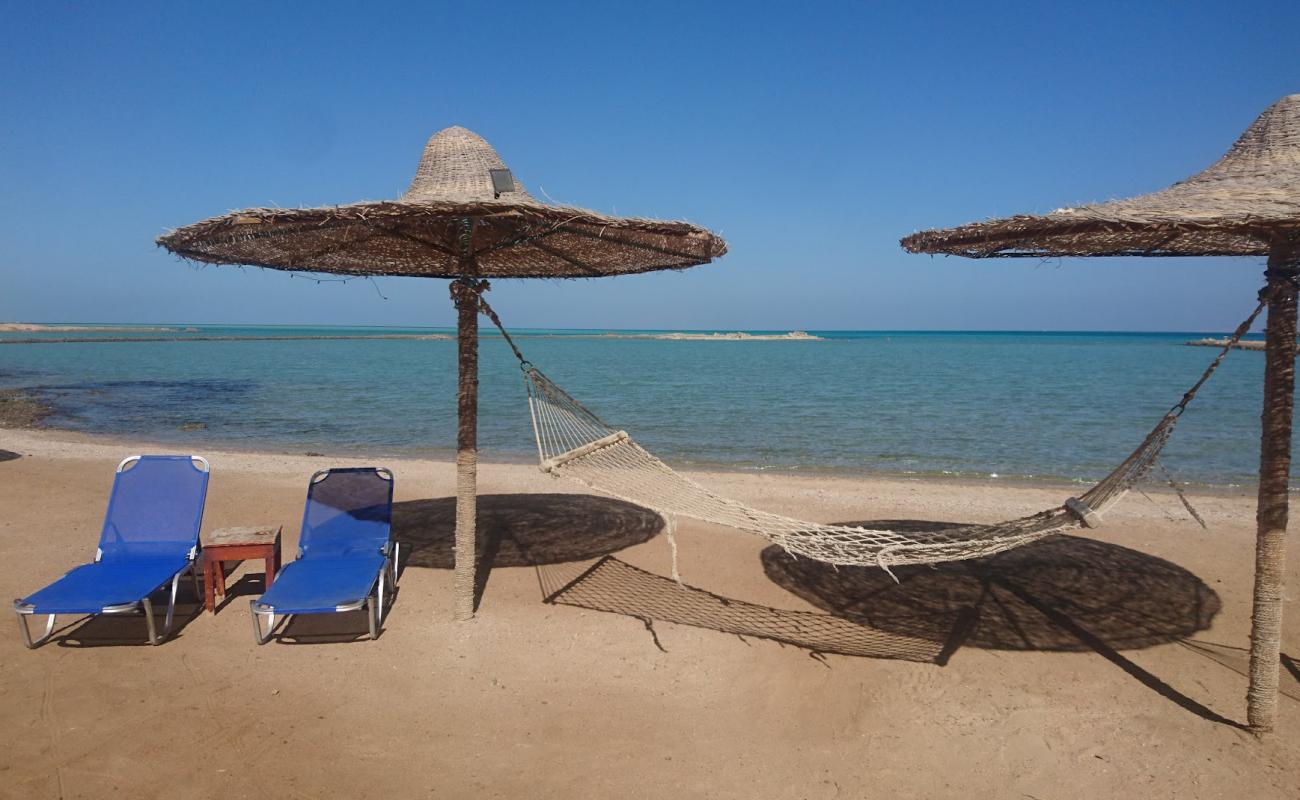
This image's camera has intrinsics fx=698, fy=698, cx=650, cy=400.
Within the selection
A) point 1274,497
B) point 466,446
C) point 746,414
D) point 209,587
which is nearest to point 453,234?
point 466,446

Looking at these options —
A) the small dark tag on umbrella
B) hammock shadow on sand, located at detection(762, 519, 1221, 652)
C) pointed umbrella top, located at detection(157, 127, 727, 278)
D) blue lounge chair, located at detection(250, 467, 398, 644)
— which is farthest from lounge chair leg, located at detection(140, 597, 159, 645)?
hammock shadow on sand, located at detection(762, 519, 1221, 652)

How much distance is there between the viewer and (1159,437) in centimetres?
366

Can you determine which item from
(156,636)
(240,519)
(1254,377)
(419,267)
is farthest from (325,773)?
(1254,377)

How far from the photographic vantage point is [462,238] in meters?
3.47

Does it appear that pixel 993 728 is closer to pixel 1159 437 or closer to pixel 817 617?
pixel 817 617

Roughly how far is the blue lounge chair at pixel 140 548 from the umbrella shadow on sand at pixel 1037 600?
11.5ft

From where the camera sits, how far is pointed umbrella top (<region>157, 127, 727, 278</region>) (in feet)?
9.75

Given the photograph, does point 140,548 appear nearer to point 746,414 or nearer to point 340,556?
point 340,556

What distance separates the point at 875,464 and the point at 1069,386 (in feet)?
55.5

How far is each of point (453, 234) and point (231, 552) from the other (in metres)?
2.14

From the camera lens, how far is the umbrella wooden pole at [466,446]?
144 inches

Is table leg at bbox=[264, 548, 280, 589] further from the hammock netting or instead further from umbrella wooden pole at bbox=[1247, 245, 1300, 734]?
umbrella wooden pole at bbox=[1247, 245, 1300, 734]

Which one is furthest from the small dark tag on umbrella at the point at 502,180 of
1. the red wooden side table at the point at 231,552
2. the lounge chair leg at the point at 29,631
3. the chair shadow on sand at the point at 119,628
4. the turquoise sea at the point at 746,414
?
the turquoise sea at the point at 746,414

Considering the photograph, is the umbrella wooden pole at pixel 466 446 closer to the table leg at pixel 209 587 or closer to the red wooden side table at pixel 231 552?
the red wooden side table at pixel 231 552
